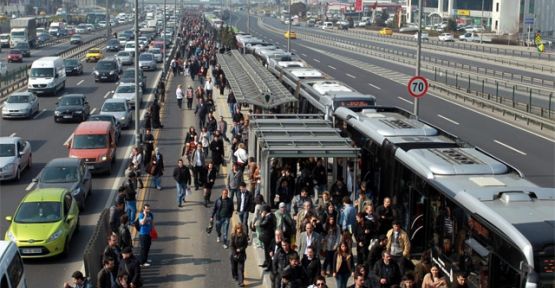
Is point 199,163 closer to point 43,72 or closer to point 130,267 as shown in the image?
point 130,267

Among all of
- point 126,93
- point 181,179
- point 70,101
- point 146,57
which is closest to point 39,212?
point 181,179

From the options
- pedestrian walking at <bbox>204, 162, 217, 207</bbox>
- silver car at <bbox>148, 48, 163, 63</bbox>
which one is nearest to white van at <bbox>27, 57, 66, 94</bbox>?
silver car at <bbox>148, 48, 163, 63</bbox>

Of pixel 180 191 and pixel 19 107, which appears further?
pixel 19 107

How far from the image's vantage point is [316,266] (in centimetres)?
1371

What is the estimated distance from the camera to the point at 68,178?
22.8m

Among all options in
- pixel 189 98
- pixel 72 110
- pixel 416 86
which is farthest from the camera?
pixel 189 98

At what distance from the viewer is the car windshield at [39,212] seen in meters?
18.5

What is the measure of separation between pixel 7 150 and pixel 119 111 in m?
11.2

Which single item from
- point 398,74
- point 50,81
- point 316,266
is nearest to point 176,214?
point 316,266

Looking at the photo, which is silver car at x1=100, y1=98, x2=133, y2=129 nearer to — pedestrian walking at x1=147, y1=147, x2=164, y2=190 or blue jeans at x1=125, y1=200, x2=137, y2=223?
pedestrian walking at x1=147, y1=147, x2=164, y2=190

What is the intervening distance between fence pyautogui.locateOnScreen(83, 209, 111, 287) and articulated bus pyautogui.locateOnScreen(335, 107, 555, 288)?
612 centimetres

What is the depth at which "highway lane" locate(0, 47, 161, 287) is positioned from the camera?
58.2ft

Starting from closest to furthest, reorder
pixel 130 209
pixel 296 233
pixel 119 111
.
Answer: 1. pixel 296 233
2. pixel 130 209
3. pixel 119 111

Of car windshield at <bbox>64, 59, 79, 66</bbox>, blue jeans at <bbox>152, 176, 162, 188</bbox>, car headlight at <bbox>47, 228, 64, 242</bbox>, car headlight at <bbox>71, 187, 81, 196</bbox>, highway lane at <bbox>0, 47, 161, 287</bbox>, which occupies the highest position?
car windshield at <bbox>64, 59, 79, 66</bbox>
